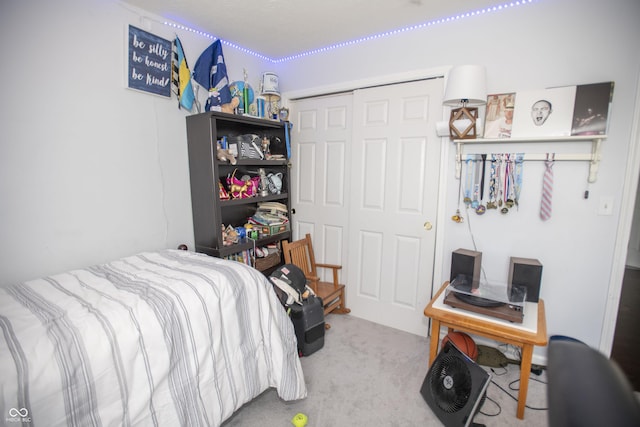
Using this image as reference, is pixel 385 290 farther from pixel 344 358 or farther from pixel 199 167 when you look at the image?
pixel 199 167

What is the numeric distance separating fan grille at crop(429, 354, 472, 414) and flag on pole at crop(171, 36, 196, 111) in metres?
2.48

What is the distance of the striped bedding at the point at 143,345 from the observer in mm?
1030

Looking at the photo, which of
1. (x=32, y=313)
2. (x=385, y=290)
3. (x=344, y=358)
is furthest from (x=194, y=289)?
(x=385, y=290)

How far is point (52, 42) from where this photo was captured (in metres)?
1.67

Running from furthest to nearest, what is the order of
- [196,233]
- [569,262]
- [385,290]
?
[385,290]
[196,233]
[569,262]

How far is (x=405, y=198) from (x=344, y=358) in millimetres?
1365

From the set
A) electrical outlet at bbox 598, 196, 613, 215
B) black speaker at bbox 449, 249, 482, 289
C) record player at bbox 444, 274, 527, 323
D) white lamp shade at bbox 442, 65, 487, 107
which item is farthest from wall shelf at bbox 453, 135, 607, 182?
record player at bbox 444, 274, 527, 323

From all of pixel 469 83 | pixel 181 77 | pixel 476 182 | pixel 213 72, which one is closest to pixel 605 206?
pixel 476 182

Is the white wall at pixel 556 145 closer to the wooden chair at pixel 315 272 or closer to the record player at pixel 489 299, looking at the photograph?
the record player at pixel 489 299

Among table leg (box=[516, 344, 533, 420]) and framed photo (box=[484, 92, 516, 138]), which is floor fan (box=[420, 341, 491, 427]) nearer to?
table leg (box=[516, 344, 533, 420])

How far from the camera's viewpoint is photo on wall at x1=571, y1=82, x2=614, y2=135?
1.79 m

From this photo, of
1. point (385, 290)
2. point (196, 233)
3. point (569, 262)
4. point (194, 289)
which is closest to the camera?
point (194, 289)

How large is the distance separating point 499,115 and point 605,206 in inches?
33.8

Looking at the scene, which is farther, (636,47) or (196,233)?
(196,233)
